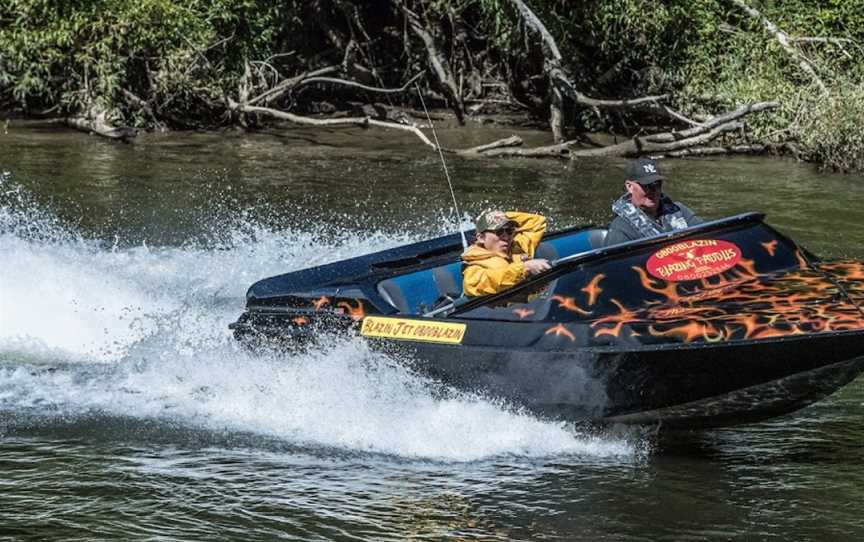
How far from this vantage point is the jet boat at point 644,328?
24.3 feet

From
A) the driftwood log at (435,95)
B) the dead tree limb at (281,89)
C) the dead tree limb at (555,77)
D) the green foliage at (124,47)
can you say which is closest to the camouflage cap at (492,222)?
the driftwood log at (435,95)

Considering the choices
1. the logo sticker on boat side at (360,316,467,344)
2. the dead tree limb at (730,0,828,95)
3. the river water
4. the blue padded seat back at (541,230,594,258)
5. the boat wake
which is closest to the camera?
the river water

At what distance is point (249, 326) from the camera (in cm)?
923

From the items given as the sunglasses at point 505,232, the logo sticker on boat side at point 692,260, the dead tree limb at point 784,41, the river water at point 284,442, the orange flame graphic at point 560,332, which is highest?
the dead tree limb at point 784,41

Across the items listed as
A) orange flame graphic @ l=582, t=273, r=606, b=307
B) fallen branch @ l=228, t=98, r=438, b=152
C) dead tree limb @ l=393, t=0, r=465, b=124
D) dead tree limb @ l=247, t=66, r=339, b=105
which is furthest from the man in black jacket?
dead tree limb @ l=247, t=66, r=339, b=105

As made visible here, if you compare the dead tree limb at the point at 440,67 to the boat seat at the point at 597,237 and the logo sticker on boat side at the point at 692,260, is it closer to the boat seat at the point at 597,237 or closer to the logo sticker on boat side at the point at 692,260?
the boat seat at the point at 597,237

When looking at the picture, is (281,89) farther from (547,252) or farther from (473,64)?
(547,252)

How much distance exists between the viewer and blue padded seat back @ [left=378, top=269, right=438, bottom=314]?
8828 mm

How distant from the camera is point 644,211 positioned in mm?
9133

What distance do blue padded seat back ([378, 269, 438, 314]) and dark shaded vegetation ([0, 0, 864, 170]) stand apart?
10.2 meters

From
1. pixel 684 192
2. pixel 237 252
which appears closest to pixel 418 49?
pixel 684 192

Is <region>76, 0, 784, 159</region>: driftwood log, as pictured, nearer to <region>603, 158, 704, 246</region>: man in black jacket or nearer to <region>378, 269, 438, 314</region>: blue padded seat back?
<region>603, 158, 704, 246</region>: man in black jacket

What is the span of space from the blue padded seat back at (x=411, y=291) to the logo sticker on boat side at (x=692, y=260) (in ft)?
4.93

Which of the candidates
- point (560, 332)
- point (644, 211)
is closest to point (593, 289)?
point (560, 332)
